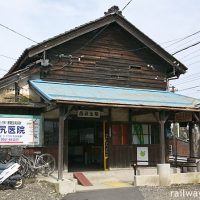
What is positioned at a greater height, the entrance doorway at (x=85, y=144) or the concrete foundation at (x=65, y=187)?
the entrance doorway at (x=85, y=144)

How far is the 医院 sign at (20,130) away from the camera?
14.0 m

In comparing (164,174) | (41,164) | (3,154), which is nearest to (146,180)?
(164,174)

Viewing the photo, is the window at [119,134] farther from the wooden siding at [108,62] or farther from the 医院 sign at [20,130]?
the 医院 sign at [20,130]

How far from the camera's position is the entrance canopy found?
13.8 metres

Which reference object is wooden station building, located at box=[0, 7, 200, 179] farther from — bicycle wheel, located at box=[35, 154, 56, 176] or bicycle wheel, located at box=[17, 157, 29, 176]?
bicycle wheel, located at box=[17, 157, 29, 176]

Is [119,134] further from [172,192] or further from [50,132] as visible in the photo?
[172,192]

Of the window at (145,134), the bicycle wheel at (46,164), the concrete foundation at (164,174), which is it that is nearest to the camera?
the concrete foundation at (164,174)

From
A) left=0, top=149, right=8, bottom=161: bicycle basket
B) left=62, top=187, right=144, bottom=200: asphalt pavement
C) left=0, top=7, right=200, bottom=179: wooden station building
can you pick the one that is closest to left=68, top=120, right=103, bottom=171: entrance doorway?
left=0, top=7, right=200, bottom=179: wooden station building

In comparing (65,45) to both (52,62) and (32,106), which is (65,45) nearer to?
(52,62)

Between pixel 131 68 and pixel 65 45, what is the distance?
357cm

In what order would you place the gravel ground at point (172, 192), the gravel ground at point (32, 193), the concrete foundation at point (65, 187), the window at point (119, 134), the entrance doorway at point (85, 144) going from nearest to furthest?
the gravel ground at point (32, 193) → the gravel ground at point (172, 192) → the concrete foundation at point (65, 187) → the window at point (119, 134) → the entrance doorway at point (85, 144)

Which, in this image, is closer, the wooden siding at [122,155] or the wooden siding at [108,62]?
the wooden siding at [108,62]

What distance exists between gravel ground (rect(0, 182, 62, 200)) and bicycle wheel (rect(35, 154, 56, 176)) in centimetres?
227

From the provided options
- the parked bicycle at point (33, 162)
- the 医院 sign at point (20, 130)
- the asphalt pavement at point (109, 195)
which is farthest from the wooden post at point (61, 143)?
the 医院 sign at point (20, 130)
